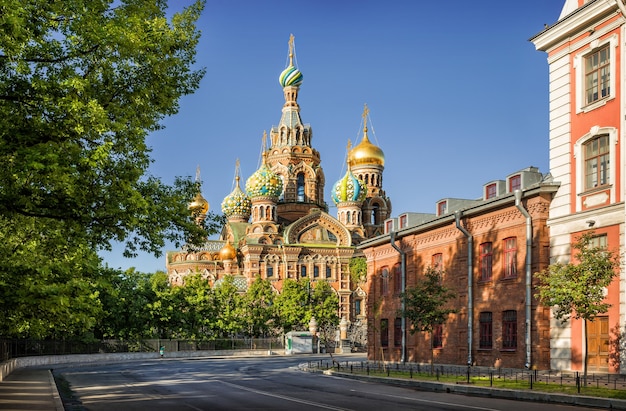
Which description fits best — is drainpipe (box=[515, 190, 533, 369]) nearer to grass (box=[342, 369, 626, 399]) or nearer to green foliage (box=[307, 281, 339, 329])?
grass (box=[342, 369, 626, 399])

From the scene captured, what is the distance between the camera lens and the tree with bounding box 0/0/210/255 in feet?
45.1

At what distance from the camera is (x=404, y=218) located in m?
45.9

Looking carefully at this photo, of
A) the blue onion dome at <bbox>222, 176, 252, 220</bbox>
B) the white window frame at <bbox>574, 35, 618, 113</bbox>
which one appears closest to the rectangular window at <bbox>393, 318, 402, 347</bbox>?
the white window frame at <bbox>574, 35, 618, 113</bbox>

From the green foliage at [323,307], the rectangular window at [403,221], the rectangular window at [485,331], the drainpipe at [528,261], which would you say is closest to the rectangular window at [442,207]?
the rectangular window at [403,221]

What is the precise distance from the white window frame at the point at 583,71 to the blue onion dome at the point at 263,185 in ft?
242

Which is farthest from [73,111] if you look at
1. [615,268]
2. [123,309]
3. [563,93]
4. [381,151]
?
[381,151]

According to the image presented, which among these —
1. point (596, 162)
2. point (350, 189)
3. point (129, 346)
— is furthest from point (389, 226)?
point (350, 189)

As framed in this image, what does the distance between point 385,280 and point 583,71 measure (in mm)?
20851

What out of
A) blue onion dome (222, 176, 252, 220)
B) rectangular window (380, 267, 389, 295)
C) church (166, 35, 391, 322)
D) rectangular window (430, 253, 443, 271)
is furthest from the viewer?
blue onion dome (222, 176, 252, 220)

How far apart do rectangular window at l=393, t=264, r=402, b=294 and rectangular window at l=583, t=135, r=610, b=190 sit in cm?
1703

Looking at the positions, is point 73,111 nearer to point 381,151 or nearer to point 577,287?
point 577,287

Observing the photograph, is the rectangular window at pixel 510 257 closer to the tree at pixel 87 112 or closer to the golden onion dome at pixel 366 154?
the tree at pixel 87 112

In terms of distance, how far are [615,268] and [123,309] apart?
4504 cm

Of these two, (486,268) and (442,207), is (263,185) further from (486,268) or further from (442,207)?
(486,268)
